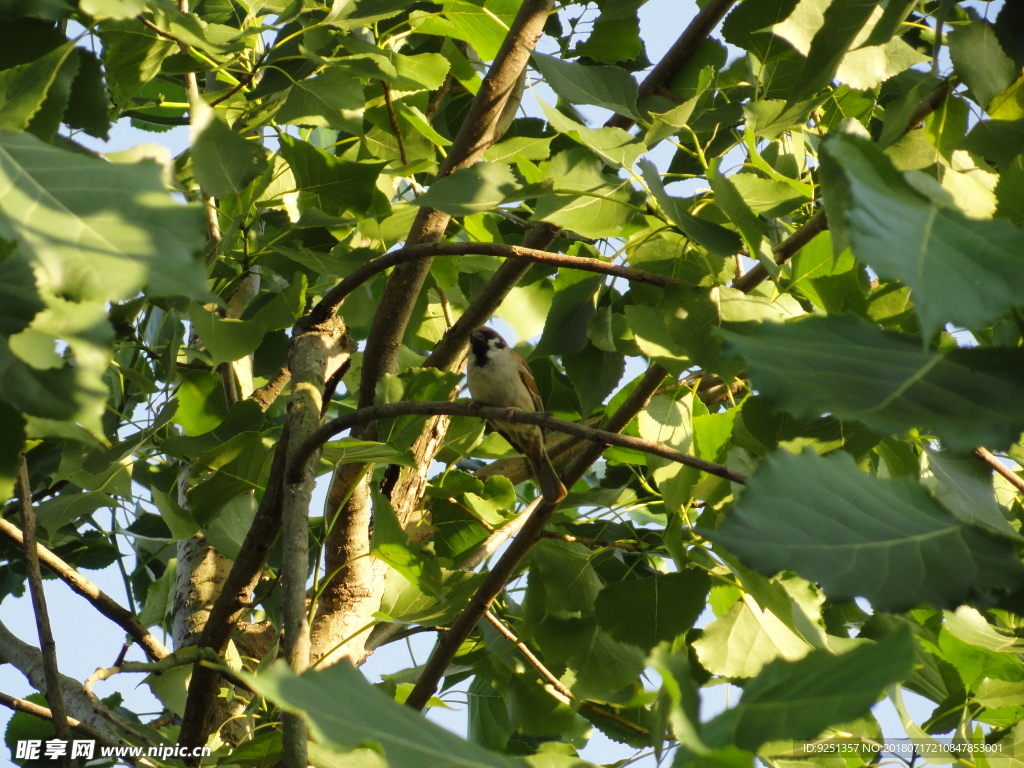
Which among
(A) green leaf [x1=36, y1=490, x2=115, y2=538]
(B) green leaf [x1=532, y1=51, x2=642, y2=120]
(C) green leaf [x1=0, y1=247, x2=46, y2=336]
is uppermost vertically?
(B) green leaf [x1=532, y1=51, x2=642, y2=120]

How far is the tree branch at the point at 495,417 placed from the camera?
152cm

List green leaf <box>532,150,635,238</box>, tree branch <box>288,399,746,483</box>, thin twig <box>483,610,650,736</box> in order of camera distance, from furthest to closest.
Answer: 1. thin twig <box>483,610,650,736</box>
2. green leaf <box>532,150,635,238</box>
3. tree branch <box>288,399,746,483</box>

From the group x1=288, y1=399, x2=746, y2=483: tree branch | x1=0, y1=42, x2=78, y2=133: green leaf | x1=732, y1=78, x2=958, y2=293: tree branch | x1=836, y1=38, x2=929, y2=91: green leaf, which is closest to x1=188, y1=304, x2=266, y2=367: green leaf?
x1=288, y1=399, x2=746, y2=483: tree branch

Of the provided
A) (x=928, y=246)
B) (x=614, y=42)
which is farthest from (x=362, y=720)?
(x=614, y=42)

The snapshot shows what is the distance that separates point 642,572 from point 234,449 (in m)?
1.26

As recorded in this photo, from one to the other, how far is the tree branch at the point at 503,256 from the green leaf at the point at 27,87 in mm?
837

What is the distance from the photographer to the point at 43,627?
195 cm

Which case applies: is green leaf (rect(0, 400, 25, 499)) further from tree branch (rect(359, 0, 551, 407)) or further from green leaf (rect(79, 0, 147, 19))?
tree branch (rect(359, 0, 551, 407))

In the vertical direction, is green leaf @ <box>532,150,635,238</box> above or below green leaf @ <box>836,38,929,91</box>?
below

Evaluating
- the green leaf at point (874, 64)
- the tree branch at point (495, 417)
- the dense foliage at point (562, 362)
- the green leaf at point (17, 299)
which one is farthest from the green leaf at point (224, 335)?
the green leaf at point (874, 64)

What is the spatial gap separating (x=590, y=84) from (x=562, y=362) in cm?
88

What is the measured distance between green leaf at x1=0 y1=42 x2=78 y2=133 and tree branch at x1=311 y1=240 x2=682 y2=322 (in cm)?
84

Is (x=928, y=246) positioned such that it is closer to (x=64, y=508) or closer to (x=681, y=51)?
(x=681, y=51)

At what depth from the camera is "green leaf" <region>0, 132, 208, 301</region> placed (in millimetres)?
969
